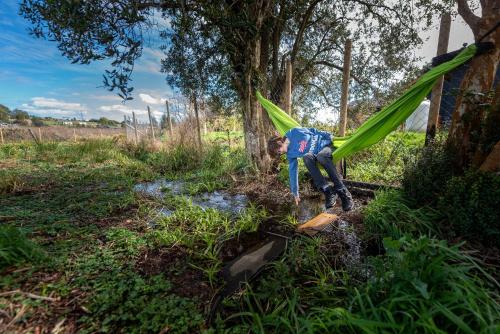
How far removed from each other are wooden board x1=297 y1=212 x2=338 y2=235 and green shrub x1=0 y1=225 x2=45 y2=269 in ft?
5.94

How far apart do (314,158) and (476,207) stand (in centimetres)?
130

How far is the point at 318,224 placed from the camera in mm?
1936

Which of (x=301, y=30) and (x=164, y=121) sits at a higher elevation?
(x=301, y=30)

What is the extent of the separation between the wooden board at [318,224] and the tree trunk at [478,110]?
1003 mm

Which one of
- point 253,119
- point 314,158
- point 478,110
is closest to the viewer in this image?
point 478,110

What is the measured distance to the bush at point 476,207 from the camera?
1.24 meters

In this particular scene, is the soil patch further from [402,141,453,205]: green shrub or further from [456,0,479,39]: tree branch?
[456,0,479,39]: tree branch

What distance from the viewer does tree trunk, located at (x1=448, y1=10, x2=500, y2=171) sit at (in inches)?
57.4

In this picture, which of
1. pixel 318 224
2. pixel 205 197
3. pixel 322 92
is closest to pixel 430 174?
pixel 318 224

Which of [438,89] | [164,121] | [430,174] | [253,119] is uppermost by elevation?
[164,121]

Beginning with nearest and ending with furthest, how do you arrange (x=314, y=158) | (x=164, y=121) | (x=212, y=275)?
(x=212, y=275), (x=314, y=158), (x=164, y=121)

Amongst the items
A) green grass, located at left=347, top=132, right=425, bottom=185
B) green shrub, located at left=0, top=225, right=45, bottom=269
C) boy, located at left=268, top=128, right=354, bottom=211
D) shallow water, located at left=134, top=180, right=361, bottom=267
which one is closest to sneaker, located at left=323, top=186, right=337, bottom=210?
boy, located at left=268, top=128, right=354, bottom=211

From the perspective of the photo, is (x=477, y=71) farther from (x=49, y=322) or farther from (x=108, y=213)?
(x=108, y=213)

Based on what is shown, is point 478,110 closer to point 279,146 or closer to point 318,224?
point 318,224
